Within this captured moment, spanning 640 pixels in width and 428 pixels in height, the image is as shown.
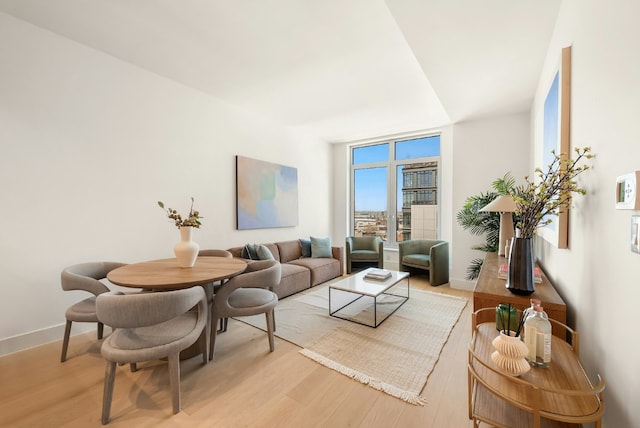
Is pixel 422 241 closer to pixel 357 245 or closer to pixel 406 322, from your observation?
pixel 357 245

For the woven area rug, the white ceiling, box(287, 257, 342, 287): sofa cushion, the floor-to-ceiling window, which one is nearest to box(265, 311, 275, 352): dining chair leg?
the woven area rug

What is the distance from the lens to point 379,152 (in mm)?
5777

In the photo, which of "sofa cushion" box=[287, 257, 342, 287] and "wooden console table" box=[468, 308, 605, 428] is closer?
"wooden console table" box=[468, 308, 605, 428]

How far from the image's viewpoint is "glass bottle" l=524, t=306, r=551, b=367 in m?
1.09

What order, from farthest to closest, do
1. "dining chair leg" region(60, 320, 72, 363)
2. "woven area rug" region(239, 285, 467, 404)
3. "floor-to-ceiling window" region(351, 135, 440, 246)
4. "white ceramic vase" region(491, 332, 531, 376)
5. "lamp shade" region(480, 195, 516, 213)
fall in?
"floor-to-ceiling window" region(351, 135, 440, 246) → "lamp shade" region(480, 195, 516, 213) → "dining chair leg" region(60, 320, 72, 363) → "woven area rug" region(239, 285, 467, 404) → "white ceramic vase" region(491, 332, 531, 376)

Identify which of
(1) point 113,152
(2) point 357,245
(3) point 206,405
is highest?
(1) point 113,152

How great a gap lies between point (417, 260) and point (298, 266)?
6.76ft

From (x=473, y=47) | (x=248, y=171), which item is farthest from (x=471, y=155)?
(x=248, y=171)

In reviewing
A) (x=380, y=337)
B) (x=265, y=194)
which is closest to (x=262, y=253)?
(x=265, y=194)

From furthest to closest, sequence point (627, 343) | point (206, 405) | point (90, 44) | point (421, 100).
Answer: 1. point (421, 100)
2. point (90, 44)
3. point (206, 405)
4. point (627, 343)

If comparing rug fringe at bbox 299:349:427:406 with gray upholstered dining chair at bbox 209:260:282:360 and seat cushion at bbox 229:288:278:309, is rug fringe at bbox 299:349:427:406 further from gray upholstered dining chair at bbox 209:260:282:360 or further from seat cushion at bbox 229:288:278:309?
seat cushion at bbox 229:288:278:309

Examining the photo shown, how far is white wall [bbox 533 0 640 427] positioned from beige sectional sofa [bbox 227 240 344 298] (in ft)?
9.57

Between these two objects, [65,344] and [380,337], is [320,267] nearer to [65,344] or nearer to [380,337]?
[380,337]

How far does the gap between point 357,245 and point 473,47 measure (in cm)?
366
